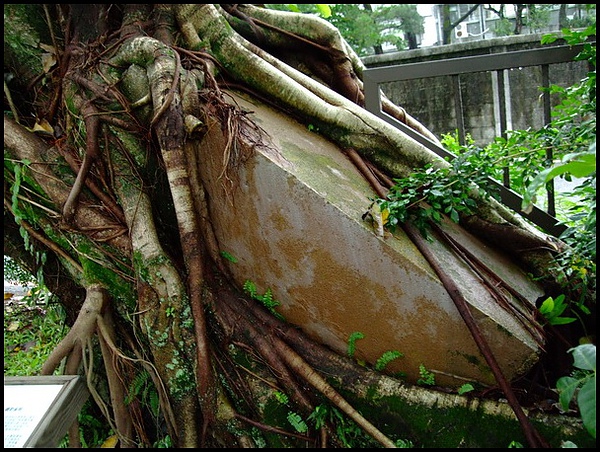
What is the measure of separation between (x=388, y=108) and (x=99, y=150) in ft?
7.60

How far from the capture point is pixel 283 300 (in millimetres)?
2557

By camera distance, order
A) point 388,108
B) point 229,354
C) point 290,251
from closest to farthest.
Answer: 1. point 290,251
2. point 229,354
3. point 388,108

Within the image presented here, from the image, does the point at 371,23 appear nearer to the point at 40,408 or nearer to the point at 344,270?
the point at 344,270

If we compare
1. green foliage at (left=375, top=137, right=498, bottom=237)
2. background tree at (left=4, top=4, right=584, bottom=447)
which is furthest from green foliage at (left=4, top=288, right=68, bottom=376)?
green foliage at (left=375, top=137, right=498, bottom=237)

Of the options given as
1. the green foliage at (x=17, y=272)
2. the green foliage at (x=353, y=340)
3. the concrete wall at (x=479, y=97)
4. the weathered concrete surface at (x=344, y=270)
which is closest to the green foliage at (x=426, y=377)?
the weathered concrete surface at (x=344, y=270)

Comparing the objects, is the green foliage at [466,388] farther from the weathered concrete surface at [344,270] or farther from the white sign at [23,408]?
the white sign at [23,408]

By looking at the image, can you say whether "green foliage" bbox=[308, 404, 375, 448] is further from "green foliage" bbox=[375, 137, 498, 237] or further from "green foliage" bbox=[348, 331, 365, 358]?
"green foliage" bbox=[375, 137, 498, 237]

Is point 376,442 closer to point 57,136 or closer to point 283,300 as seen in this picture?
point 283,300

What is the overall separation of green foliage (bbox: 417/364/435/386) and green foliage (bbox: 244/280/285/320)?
73cm

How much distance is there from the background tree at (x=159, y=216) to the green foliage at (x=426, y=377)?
0.17 metres

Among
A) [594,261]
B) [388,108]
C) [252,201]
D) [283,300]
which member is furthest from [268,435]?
[388,108]

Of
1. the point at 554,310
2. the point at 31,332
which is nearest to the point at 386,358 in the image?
the point at 554,310

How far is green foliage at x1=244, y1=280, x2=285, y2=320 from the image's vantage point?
2576mm

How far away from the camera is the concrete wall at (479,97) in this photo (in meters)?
6.02
